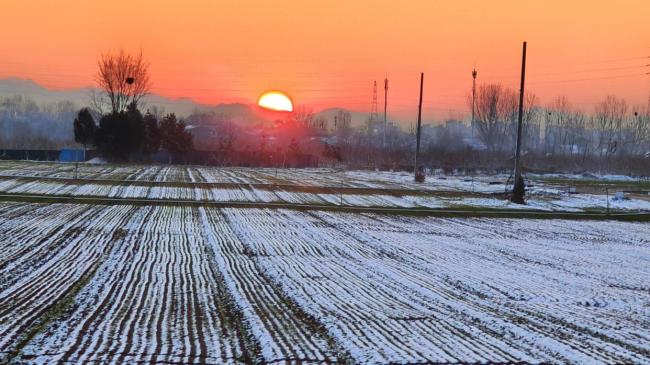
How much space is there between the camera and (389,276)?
12.5 m

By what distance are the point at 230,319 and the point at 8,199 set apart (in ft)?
74.9

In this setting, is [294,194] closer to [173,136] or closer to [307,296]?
[307,296]

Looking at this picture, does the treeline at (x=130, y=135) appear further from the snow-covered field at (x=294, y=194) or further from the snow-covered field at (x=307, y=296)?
the snow-covered field at (x=307, y=296)

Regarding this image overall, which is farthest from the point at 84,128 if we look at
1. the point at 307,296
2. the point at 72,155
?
the point at 307,296

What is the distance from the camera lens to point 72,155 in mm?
74875

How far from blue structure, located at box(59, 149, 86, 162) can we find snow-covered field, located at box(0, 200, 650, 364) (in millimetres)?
58100

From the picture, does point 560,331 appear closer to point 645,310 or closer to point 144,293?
point 645,310

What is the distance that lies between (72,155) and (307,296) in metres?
72.9

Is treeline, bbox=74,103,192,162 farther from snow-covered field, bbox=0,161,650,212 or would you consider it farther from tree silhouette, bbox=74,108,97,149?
snow-covered field, bbox=0,161,650,212

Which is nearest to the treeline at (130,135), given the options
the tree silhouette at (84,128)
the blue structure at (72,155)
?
the tree silhouette at (84,128)

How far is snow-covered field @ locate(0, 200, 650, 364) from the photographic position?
7055mm

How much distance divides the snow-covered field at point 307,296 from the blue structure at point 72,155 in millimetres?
58100

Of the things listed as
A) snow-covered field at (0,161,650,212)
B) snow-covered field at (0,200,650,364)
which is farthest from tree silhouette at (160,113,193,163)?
snow-covered field at (0,200,650,364)

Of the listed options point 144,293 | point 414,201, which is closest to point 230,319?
point 144,293
